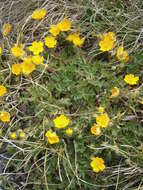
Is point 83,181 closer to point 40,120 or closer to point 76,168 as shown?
point 76,168

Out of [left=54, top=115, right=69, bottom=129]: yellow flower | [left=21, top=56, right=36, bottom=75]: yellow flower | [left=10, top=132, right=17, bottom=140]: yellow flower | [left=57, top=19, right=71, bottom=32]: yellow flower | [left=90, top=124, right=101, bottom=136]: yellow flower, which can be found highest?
[left=57, top=19, right=71, bottom=32]: yellow flower

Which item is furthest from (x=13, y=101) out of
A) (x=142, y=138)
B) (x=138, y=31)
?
(x=138, y=31)

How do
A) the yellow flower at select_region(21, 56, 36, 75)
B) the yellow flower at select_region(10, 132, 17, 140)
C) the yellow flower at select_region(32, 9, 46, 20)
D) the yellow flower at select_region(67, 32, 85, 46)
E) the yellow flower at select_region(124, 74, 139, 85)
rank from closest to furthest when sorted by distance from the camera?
the yellow flower at select_region(10, 132, 17, 140)
the yellow flower at select_region(124, 74, 139, 85)
the yellow flower at select_region(21, 56, 36, 75)
the yellow flower at select_region(67, 32, 85, 46)
the yellow flower at select_region(32, 9, 46, 20)

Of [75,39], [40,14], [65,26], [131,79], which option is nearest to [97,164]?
[131,79]

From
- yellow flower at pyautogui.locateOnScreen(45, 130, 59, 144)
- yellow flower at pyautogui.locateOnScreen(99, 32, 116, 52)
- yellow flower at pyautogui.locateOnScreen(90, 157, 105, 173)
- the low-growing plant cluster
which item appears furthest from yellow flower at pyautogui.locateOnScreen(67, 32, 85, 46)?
yellow flower at pyautogui.locateOnScreen(90, 157, 105, 173)

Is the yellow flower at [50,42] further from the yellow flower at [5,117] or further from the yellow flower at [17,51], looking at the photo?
the yellow flower at [5,117]

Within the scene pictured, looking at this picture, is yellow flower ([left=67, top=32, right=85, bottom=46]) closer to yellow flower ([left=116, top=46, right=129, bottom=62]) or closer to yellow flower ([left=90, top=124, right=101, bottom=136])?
yellow flower ([left=116, top=46, right=129, bottom=62])
